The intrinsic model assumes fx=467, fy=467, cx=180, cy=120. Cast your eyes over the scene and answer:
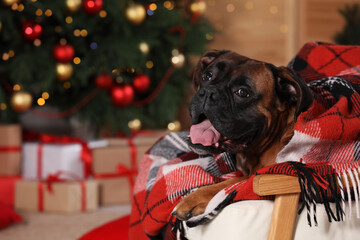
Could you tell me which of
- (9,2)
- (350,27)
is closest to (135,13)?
(9,2)

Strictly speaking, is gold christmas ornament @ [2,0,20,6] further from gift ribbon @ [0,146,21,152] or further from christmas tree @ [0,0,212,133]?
gift ribbon @ [0,146,21,152]

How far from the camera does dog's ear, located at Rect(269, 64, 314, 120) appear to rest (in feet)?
4.37

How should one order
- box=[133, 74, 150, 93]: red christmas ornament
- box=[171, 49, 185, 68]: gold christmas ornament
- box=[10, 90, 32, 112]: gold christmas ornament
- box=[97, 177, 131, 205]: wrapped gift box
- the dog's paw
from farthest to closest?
box=[171, 49, 185, 68]: gold christmas ornament
box=[133, 74, 150, 93]: red christmas ornament
box=[97, 177, 131, 205]: wrapped gift box
box=[10, 90, 32, 112]: gold christmas ornament
the dog's paw

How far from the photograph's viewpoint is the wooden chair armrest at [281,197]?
1110 mm

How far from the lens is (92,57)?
3.02 metres

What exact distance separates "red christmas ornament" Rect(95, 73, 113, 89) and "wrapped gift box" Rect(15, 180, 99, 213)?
621 millimetres

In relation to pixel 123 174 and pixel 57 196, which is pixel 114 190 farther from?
pixel 57 196

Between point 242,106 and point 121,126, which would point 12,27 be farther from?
point 242,106

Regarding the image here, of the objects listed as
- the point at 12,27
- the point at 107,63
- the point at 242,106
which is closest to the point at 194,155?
the point at 242,106

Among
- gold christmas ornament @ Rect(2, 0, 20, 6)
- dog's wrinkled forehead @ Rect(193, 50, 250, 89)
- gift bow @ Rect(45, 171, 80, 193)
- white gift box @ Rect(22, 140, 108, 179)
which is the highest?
gold christmas ornament @ Rect(2, 0, 20, 6)

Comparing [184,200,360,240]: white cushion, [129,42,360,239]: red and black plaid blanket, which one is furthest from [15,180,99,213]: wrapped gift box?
[184,200,360,240]: white cushion

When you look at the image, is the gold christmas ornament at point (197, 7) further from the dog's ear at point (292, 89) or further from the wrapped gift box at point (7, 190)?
the dog's ear at point (292, 89)

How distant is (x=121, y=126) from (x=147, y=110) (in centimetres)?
35

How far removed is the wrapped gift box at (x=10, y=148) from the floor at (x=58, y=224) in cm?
31
